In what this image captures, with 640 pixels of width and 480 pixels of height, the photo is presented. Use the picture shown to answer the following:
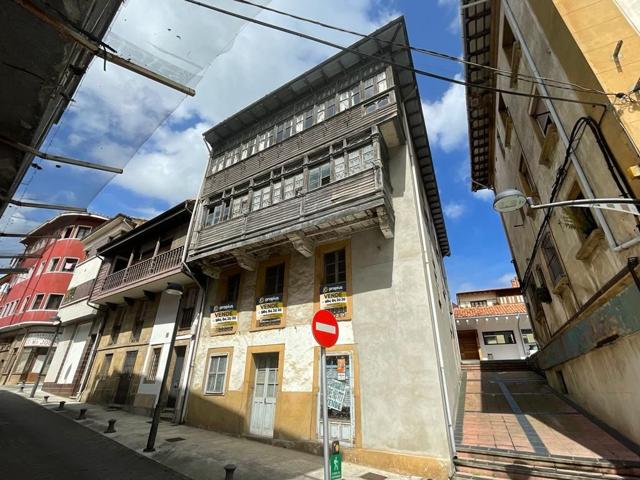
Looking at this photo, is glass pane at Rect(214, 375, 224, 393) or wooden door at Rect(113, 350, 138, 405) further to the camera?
wooden door at Rect(113, 350, 138, 405)

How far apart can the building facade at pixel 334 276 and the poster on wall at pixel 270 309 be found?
0.14ft

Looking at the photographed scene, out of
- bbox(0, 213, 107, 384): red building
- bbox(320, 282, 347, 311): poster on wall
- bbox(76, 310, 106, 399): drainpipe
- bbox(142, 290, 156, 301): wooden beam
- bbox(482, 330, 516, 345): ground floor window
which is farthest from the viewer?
bbox(0, 213, 107, 384): red building

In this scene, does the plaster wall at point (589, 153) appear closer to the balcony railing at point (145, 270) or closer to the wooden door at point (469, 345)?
the balcony railing at point (145, 270)

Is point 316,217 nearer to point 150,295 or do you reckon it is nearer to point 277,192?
point 277,192

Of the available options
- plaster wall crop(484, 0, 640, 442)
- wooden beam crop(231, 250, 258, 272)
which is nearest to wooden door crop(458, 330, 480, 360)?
plaster wall crop(484, 0, 640, 442)

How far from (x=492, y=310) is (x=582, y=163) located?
20019mm

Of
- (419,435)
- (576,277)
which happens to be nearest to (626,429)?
(576,277)

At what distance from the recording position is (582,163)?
5.59m

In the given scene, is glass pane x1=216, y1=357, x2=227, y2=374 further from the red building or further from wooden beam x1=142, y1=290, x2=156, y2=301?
the red building

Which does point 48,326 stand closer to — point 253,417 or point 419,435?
point 253,417

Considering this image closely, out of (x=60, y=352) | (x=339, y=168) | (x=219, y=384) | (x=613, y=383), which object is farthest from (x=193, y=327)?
(x=60, y=352)

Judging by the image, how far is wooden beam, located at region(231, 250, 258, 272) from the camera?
37.5ft

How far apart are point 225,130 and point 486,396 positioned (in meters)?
16.3

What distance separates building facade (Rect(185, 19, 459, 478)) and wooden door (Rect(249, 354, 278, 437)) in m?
0.05
